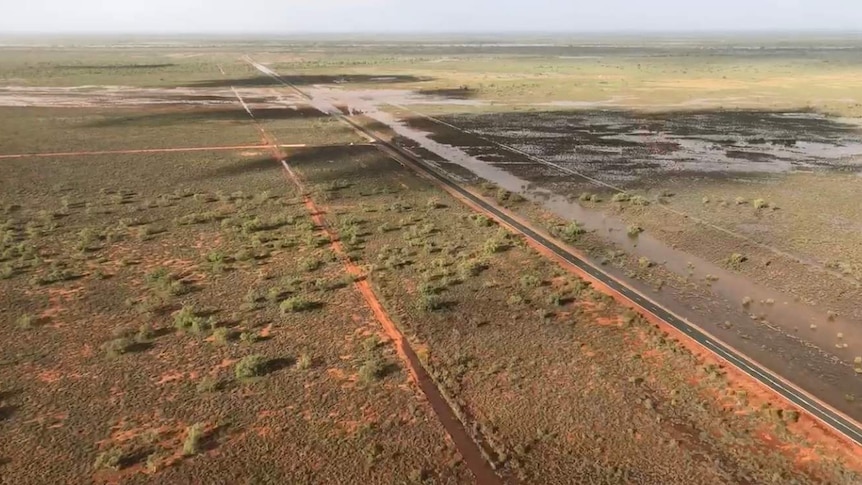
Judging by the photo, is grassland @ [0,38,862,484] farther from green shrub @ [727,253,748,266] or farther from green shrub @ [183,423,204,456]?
green shrub @ [727,253,748,266]

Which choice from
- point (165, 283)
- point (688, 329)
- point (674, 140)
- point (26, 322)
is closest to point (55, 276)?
point (26, 322)

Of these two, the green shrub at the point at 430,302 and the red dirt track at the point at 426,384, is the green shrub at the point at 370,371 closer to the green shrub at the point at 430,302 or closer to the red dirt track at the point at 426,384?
the red dirt track at the point at 426,384

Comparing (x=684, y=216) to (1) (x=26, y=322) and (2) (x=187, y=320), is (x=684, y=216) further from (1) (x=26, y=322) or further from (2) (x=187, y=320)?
(1) (x=26, y=322)

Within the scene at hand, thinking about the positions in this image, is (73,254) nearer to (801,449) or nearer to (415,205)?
(415,205)

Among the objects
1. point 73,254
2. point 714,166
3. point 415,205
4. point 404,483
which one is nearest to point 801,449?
point 404,483

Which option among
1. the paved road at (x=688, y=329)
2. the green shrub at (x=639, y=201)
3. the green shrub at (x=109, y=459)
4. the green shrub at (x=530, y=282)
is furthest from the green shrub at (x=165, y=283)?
the green shrub at (x=639, y=201)
